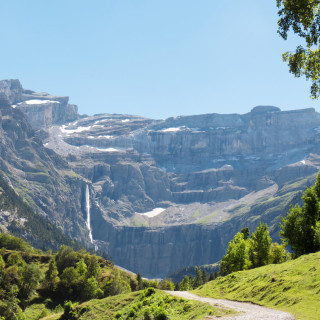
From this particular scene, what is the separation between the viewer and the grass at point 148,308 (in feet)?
120

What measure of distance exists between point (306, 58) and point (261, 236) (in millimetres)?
53462

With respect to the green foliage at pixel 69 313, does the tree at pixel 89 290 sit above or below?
below

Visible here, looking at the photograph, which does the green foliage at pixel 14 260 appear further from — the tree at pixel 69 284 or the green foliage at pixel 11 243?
the green foliage at pixel 11 243

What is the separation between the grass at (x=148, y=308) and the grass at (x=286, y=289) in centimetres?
575

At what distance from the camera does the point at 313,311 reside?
94.1 ft

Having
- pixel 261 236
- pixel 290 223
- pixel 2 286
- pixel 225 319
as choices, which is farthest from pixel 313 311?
pixel 2 286

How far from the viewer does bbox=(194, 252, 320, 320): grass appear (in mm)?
30997

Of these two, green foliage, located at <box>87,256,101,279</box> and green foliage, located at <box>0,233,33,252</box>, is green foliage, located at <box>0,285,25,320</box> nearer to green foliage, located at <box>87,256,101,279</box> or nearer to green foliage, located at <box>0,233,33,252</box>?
green foliage, located at <box>87,256,101,279</box>

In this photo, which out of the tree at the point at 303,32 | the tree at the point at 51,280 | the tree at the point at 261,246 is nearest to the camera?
the tree at the point at 303,32

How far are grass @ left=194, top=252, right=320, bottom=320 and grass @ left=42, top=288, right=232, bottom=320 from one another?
575 cm

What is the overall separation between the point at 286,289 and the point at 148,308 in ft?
51.4

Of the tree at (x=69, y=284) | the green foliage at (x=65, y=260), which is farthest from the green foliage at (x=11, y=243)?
the tree at (x=69, y=284)

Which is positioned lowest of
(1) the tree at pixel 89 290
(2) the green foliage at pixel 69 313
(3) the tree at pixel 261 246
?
(1) the tree at pixel 89 290

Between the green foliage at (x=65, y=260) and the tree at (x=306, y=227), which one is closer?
the tree at (x=306, y=227)
